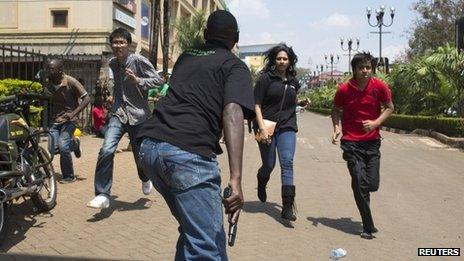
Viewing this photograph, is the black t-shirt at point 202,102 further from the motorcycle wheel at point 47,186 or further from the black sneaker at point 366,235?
the motorcycle wheel at point 47,186

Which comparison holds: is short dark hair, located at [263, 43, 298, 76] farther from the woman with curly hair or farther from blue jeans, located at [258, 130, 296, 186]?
blue jeans, located at [258, 130, 296, 186]

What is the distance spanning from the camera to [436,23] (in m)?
40.2

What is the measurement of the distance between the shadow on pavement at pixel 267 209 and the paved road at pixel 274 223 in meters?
0.01

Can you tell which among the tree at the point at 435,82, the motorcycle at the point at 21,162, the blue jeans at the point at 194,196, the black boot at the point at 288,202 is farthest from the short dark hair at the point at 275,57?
the tree at the point at 435,82

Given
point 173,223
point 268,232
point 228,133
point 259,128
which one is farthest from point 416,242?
point 228,133

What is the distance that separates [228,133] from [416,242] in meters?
3.07

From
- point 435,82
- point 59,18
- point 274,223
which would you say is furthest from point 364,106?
point 59,18

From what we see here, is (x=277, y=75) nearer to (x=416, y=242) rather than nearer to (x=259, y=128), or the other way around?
(x=259, y=128)

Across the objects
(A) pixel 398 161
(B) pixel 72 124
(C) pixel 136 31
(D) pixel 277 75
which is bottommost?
(A) pixel 398 161

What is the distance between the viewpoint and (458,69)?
18.6 meters

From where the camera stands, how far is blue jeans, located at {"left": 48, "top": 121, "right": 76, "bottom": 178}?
7227 millimetres

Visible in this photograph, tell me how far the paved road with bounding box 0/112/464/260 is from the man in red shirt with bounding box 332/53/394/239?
460mm

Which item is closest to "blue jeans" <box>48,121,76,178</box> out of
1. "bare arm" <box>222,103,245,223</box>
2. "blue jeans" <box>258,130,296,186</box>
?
"blue jeans" <box>258,130,296,186</box>

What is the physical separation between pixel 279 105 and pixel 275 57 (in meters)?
0.50
